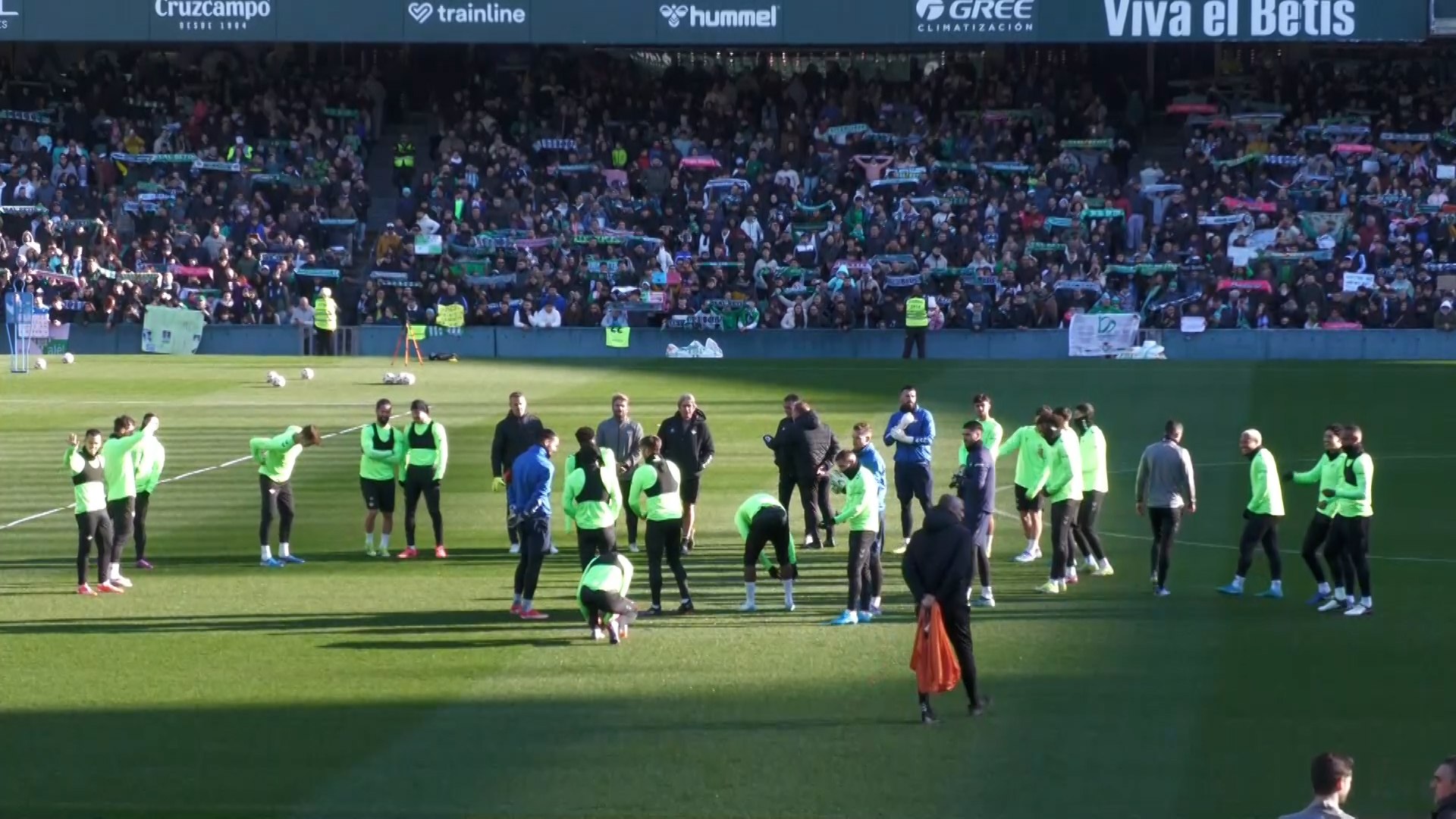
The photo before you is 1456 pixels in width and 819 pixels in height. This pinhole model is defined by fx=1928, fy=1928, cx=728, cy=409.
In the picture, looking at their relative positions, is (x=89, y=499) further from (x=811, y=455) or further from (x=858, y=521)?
(x=811, y=455)

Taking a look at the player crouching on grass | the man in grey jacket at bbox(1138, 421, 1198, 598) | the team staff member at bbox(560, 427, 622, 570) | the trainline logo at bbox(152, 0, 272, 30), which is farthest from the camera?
the trainline logo at bbox(152, 0, 272, 30)

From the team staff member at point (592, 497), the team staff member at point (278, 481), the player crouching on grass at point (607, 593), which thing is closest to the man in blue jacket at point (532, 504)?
the team staff member at point (592, 497)

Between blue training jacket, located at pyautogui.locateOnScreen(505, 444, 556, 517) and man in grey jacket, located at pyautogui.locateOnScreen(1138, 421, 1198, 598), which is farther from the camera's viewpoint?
man in grey jacket, located at pyautogui.locateOnScreen(1138, 421, 1198, 598)

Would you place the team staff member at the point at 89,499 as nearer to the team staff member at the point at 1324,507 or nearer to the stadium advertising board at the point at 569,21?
the team staff member at the point at 1324,507

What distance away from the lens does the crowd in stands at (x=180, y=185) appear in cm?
4925

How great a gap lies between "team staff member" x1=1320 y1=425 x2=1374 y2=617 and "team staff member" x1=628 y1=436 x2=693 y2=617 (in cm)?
604

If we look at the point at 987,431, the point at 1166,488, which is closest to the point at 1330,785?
the point at 1166,488

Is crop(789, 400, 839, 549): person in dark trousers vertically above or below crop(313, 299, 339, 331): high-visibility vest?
below

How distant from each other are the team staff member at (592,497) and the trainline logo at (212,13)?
3925 cm

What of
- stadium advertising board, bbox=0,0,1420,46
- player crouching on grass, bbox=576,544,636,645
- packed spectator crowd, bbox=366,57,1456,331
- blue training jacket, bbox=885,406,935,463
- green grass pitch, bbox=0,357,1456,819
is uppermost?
stadium advertising board, bbox=0,0,1420,46

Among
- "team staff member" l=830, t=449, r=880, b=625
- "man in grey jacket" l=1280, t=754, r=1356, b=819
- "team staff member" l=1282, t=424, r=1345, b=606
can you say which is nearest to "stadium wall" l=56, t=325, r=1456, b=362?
"team staff member" l=1282, t=424, r=1345, b=606

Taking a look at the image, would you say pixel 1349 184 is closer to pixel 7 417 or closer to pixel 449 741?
pixel 7 417

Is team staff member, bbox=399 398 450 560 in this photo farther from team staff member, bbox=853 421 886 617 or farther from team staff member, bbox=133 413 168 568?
team staff member, bbox=853 421 886 617

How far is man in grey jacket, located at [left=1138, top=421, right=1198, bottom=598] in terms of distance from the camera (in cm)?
1888
